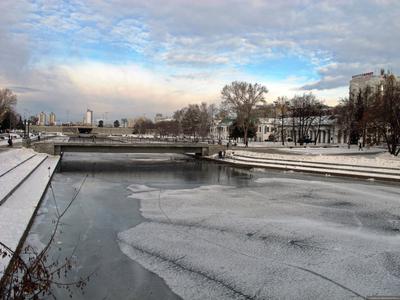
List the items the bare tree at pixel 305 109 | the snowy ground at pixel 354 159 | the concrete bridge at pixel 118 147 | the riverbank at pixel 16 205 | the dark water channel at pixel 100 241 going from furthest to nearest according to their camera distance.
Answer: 1. the bare tree at pixel 305 109
2. the concrete bridge at pixel 118 147
3. the snowy ground at pixel 354 159
4. the riverbank at pixel 16 205
5. the dark water channel at pixel 100 241

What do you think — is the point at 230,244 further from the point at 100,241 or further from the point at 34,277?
the point at 34,277

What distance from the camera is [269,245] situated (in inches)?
547

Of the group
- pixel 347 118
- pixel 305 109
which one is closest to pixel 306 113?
pixel 305 109

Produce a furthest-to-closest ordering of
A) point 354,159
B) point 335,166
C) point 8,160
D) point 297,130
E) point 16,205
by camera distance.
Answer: point 297,130 < point 354,159 < point 335,166 < point 8,160 < point 16,205

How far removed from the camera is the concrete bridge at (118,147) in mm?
60500

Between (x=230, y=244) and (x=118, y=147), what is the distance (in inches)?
2115

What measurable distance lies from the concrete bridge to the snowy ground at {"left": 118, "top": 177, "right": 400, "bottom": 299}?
A: 40.1 meters

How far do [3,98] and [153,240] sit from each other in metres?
117

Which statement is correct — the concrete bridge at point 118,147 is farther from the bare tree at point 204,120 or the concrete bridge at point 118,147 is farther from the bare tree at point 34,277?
the bare tree at point 204,120

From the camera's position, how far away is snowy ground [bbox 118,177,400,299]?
10078 millimetres

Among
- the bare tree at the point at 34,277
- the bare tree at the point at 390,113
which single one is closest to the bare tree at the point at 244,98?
the bare tree at the point at 390,113

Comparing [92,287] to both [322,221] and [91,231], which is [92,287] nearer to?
[91,231]

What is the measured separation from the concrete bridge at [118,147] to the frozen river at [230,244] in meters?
36.7

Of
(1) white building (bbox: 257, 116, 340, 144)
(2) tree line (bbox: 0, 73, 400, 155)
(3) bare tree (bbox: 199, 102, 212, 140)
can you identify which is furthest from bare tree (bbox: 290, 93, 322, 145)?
(3) bare tree (bbox: 199, 102, 212, 140)
